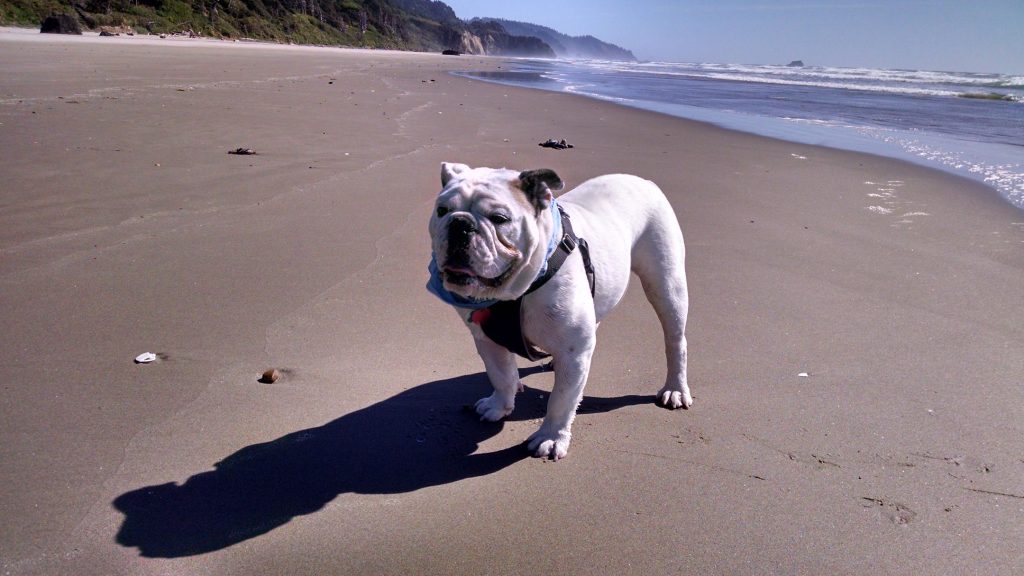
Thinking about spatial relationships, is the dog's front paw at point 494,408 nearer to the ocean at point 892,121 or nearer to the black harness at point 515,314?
the black harness at point 515,314

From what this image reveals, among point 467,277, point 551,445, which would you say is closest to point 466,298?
point 467,277

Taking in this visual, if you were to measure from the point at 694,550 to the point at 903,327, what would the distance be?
2.79 metres

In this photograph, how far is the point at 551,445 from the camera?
2902mm

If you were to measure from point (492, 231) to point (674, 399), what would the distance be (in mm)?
1629

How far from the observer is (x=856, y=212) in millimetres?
6875

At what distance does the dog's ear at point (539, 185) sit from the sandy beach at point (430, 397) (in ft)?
3.92

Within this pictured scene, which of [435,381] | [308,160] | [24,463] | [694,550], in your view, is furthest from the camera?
[308,160]

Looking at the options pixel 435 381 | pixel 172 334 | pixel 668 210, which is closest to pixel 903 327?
pixel 668 210

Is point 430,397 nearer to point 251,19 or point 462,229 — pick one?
point 462,229

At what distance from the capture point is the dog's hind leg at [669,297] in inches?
135

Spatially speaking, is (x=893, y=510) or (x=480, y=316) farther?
(x=480, y=316)

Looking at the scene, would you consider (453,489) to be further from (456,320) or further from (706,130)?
(706,130)

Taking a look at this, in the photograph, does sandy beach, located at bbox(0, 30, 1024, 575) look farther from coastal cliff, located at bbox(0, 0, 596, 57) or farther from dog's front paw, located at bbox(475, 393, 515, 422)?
coastal cliff, located at bbox(0, 0, 596, 57)

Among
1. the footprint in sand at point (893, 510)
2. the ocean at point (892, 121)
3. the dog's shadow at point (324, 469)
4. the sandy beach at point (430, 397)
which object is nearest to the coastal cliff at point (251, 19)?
the ocean at point (892, 121)
